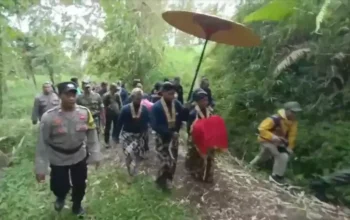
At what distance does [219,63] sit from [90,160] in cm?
934

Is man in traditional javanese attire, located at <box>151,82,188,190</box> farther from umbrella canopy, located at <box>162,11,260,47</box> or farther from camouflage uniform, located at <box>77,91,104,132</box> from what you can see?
camouflage uniform, located at <box>77,91,104,132</box>

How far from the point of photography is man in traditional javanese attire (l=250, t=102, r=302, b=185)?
265 inches

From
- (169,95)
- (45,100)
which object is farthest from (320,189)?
(45,100)

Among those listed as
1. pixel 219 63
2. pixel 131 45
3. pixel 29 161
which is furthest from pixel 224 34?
pixel 131 45

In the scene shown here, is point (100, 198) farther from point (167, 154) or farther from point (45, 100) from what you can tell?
point (45, 100)

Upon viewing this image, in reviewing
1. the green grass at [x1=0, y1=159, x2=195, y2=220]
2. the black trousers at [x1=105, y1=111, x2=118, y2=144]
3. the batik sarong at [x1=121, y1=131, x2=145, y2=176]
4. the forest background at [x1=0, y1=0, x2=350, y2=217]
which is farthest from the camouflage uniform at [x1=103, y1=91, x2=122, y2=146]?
the batik sarong at [x1=121, y1=131, x2=145, y2=176]

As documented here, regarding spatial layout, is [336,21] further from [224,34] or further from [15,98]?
[15,98]

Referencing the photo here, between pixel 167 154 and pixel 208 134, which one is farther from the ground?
pixel 208 134

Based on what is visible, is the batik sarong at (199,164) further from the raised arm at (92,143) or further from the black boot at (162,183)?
the raised arm at (92,143)

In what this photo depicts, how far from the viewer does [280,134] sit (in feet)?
22.5

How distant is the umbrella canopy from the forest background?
231cm

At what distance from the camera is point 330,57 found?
29.6 ft

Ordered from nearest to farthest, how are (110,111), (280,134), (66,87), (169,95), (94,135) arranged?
(66,87), (94,135), (169,95), (280,134), (110,111)

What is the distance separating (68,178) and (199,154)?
2.14 meters
